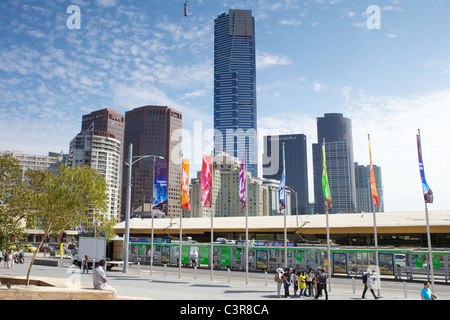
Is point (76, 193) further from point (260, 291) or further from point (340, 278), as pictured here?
point (340, 278)

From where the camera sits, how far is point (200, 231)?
77.1m

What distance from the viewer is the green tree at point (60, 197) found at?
62.6 ft

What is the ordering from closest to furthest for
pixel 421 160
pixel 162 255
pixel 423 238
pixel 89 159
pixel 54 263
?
1. pixel 421 160
2. pixel 54 263
3. pixel 162 255
4. pixel 423 238
5. pixel 89 159

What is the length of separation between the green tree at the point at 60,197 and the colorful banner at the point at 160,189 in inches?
387

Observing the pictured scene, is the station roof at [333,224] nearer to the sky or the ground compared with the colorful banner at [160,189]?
nearer to the ground

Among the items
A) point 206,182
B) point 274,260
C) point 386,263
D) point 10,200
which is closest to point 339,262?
point 386,263

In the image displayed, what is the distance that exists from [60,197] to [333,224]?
5520 centimetres

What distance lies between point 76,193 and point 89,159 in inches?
7548

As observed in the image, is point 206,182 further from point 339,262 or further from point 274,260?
point 339,262

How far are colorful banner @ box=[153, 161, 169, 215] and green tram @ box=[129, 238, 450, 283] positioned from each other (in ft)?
42.9

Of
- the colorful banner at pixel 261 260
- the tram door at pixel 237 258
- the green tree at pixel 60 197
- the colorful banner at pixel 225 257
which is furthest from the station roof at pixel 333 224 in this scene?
the green tree at pixel 60 197

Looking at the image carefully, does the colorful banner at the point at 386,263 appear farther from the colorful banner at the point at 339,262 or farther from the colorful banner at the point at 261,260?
the colorful banner at the point at 261,260
